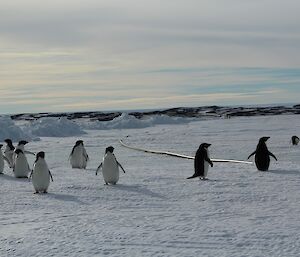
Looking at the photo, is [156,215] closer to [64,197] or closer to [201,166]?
[64,197]

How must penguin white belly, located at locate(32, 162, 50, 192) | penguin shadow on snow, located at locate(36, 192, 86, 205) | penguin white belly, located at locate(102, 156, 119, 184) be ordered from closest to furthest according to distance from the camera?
penguin shadow on snow, located at locate(36, 192, 86, 205) → penguin white belly, located at locate(32, 162, 50, 192) → penguin white belly, located at locate(102, 156, 119, 184)

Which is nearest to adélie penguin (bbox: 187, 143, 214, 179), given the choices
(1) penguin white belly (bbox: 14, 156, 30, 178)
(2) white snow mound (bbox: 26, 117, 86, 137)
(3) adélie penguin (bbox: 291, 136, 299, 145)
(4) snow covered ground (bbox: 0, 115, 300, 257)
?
(4) snow covered ground (bbox: 0, 115, 300, 257)

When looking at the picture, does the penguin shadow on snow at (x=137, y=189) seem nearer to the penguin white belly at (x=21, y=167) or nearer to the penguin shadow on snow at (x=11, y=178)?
the penguin shadow on snow at (x=11, y=178)

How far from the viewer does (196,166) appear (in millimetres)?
10805

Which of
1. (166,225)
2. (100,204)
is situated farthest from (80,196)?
(166,225)

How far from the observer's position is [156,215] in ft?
23.5

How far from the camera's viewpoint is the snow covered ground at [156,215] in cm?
555

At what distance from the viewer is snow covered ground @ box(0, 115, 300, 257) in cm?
555

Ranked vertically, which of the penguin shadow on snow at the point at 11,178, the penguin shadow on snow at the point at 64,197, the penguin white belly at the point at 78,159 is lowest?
the penguin shadow on snow at the point at 11,178

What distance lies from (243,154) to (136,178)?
26.1 feet

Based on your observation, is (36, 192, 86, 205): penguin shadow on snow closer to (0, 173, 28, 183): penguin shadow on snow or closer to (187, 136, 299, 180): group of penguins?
(0, 173, 28, 183): penguin shadow on snow

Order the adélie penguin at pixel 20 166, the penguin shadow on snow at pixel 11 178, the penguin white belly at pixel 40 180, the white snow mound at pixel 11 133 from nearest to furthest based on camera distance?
the penguin white belly at pixel 40 180 < the penguin shadow on snow at pixel 11 178 < the adélie penguin at pixel 20 166 < the white snow mound at pixel 11 133

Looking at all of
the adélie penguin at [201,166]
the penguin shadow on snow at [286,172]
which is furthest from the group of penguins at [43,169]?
the penguin shadow on snow at [286,172]

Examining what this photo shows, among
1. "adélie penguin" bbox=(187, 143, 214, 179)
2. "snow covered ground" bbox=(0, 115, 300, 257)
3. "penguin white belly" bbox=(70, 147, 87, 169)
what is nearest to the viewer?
"snow covered ground" bbox=(0, 115, 300, 257)
